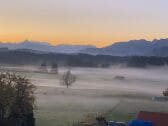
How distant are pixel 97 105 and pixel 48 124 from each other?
23.2 metres

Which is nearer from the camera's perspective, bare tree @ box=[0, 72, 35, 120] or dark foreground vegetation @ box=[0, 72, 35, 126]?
dark foreground vegetation @ box=[0, 72, 35, 126]

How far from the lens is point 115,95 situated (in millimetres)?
99375

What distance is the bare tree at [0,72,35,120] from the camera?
49500 mm

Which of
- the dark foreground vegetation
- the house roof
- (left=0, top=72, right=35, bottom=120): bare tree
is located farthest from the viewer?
the house roof

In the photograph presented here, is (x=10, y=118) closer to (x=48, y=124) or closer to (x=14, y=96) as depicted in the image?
(x=14, y=96)

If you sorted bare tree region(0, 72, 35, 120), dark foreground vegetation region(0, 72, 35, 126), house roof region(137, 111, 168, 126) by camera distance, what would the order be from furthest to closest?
1. house roof region(137, 111, 168, 126)
2. bare tree region(0, 72, 35, 120)
3. dark foreground vegetation region(0, 72, 35, 126)

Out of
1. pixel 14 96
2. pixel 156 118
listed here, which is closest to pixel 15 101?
pixel 14 96

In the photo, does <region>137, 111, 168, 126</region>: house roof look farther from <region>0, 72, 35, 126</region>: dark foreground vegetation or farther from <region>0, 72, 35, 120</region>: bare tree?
<region>0, 72, 35, 120</region>: bare tree

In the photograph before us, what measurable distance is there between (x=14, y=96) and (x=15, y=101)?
52cm

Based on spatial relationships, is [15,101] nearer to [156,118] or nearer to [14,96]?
[14,96]

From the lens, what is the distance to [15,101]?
50.5 m

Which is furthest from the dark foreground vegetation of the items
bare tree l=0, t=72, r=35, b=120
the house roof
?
the house roof

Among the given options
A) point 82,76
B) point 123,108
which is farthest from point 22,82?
point 82,76

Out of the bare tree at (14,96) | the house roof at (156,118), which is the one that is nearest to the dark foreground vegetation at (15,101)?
the bare tree at (14,96)
